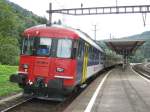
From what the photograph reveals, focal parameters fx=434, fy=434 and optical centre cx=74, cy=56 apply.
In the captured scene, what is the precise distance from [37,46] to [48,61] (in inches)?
32.7

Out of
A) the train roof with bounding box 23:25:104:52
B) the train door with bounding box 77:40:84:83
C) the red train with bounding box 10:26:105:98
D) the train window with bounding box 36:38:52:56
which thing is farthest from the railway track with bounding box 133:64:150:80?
the train window with bounding box 36:38:52:56

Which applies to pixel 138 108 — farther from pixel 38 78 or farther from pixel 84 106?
pixel 38 78

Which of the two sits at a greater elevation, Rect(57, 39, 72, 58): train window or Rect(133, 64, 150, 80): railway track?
Rect(57, 39, 72, 58): train window

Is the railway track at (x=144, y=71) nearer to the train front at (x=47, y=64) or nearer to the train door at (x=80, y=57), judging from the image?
the train door at (x=80, y=57)

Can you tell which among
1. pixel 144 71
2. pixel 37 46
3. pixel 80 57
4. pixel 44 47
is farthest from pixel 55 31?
pixel 144 71

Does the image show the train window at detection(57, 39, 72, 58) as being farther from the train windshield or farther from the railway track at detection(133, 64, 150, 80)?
the railway track at detection(133, 64, 150, 80)

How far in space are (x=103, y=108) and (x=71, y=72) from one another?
85.0 inches

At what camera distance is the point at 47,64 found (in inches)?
620

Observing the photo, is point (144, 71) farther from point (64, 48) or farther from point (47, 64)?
point (47, 64)

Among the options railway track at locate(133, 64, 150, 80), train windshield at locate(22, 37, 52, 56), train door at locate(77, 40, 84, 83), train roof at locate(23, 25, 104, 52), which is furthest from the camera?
railway track at locate(133, 64, 150, 80)

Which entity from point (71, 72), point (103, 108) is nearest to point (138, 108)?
point (103, 108)

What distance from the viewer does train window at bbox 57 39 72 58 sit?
52.4 feet

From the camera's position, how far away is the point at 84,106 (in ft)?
48.7

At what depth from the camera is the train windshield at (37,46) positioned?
16.1m
